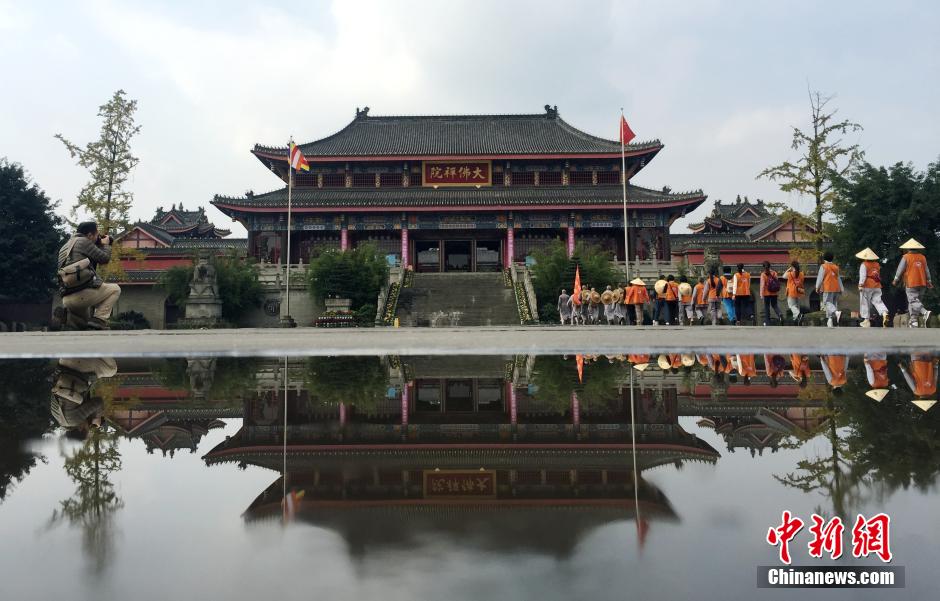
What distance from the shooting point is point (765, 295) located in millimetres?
13086

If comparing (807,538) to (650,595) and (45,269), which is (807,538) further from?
(45,269)

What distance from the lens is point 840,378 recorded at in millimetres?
4223

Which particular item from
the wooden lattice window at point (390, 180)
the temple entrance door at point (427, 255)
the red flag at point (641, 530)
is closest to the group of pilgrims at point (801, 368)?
the red flag at point (641, 530)

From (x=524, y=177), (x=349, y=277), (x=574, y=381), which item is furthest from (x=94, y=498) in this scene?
(x=524, y=177)

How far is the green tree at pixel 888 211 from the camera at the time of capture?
22.3 meters

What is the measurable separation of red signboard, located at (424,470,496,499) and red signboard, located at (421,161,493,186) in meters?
30.6

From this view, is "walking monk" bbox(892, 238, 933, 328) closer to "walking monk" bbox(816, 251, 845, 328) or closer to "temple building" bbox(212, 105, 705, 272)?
"walking monk" bbox(816, 251, 845, 328)

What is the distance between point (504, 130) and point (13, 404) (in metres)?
34.7

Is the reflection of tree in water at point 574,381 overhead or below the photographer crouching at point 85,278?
below

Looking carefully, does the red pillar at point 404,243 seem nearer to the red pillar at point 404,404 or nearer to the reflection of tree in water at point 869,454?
the red pillar at point 404,404

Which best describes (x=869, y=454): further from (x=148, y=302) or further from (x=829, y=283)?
(x=148, y=302)

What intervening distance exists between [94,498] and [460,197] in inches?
1144

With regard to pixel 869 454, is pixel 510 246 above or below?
above

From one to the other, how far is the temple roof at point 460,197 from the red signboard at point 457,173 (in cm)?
43
